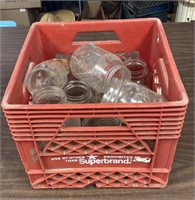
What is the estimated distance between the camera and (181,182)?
573mm

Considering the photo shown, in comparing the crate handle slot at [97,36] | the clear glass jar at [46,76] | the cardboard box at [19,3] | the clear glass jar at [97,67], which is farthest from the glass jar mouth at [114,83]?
the cardboard box at [19,3]

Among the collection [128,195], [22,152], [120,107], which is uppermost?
[120,107]

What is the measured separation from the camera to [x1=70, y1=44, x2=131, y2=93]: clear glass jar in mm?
628

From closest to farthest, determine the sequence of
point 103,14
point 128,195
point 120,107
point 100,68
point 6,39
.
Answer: point 120,107 < point 128,195 < point 100,68 < point 6,39 < point 103,14

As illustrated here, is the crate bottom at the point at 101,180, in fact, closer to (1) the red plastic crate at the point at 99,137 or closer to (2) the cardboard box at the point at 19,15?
(1) the red plastic crate at the point at 99,137

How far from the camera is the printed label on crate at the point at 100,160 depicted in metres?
0.52

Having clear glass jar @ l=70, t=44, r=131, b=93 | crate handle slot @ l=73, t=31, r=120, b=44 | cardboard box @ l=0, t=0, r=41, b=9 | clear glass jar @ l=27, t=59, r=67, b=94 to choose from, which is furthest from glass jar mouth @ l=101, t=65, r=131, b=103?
cardboard box @ l=0, t=0, r=41, b=9

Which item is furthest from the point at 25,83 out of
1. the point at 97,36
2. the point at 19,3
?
the point at 19,3

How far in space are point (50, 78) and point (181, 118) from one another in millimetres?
314

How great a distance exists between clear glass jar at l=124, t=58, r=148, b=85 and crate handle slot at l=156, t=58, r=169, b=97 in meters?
0.08

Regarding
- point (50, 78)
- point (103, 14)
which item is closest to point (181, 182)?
point (50, 78)

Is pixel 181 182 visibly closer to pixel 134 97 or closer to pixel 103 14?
pixel 134 97

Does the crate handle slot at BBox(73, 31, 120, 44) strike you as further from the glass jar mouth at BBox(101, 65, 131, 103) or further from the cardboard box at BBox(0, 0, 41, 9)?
the cardboard box at BBox(0, 0, 41, 9)

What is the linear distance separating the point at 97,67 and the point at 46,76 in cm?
12
